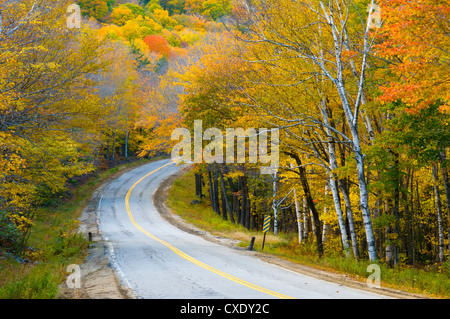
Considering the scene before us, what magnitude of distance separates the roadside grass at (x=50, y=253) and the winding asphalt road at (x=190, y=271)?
187 centimetres

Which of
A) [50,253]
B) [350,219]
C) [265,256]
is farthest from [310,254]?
[50,253]

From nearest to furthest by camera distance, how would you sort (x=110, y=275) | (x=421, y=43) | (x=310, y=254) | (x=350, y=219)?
1. (x=421, y=43)
2. (x=110, y=275)
3. (x=350, y=219)
4. (x=310, y=254)

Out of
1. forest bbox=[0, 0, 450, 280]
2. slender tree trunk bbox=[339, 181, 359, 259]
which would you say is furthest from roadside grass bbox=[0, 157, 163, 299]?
slender tree trunk bbox=[339, 181, 359, 259]

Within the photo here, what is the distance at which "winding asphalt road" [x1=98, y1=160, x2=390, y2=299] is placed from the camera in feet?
30.8

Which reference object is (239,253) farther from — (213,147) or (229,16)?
(229,16)

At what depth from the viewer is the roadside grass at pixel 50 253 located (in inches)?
383

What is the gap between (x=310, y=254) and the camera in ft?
63.7

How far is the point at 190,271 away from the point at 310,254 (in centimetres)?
883

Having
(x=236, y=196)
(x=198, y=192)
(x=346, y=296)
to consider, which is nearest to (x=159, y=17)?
(x=198, y=192)

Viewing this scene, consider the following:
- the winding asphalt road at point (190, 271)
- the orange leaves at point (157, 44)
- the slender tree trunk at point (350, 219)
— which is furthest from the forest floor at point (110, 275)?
the orange leaves at point (157, 44)

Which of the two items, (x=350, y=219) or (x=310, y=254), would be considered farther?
(x=310, y=254)

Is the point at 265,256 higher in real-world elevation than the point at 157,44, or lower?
lower

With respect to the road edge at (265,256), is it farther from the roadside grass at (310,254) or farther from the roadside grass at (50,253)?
the roadside grass at (50,253)

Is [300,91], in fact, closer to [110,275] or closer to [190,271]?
[190,271]
